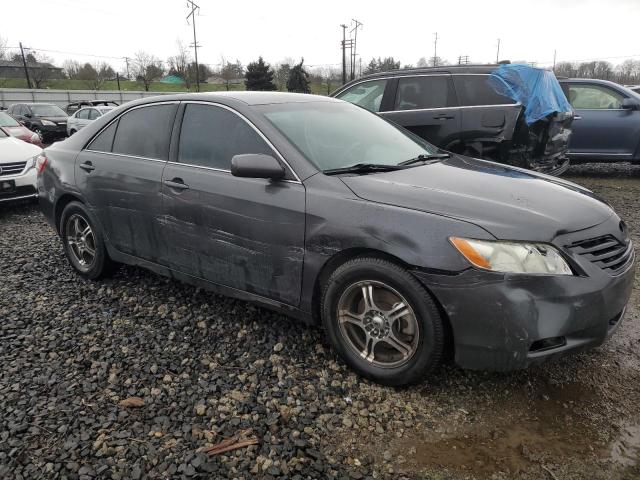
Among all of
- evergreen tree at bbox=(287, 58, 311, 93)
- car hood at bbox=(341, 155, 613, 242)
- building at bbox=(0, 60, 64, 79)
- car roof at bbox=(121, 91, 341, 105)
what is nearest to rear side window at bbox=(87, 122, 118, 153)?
car roof at bbox=(121, 91, 341, 105)

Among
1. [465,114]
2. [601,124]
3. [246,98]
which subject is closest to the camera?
[246,98]

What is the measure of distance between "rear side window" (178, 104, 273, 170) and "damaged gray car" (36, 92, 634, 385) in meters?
0.01

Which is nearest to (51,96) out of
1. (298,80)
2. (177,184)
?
(298,80)

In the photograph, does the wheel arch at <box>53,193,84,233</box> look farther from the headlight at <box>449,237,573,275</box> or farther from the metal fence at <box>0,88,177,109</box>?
the metal fence at <box>0,88,177,109</box>

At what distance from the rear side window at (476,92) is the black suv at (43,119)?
18.4m

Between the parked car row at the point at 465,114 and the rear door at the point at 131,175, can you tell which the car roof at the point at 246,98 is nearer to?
the rear door at the point at 131,175

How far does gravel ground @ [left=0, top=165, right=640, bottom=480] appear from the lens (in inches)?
86.0

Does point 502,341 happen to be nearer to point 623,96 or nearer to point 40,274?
point 40,274

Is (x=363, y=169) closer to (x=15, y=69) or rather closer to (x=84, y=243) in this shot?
(x=84, y=243)

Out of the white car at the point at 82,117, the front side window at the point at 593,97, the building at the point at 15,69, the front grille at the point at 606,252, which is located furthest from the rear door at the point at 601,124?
the building at the point at 15,69

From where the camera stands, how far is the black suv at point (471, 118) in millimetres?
6324

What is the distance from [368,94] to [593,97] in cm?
431

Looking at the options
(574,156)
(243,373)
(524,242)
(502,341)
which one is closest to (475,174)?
(524,242)

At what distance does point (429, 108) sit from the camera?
22.3ft
